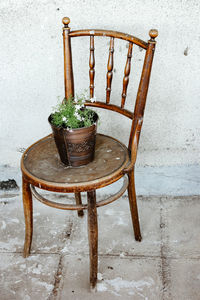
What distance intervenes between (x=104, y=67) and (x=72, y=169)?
29.5 inches

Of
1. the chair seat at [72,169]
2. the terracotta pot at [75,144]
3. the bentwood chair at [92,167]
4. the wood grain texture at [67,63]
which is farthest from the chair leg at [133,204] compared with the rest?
the wood grain texture at [67,63]

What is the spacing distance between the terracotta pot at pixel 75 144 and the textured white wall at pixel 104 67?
60cm

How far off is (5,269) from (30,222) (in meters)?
0.31

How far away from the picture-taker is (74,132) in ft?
4.66

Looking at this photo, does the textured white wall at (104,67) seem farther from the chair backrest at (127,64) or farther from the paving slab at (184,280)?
the paving slab at (184,280)

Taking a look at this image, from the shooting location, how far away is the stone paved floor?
5.47ft

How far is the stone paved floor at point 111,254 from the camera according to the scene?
1.67 metres

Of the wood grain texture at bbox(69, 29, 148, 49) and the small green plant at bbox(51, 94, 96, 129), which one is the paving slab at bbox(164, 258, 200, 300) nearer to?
the small green plant at bbox(51, 94, 96, 129)

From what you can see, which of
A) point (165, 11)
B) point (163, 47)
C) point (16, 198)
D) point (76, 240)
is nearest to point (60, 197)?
point (16, 198)

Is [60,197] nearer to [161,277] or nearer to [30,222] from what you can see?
[30,222]

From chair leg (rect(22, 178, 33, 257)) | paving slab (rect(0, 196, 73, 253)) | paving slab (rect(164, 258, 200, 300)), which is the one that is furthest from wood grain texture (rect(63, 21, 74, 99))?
paving slab (rect(164, 258, 200, 300))

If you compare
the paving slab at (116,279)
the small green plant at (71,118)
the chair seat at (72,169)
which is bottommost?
the paving slab at (116,279)

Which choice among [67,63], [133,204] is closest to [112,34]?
[67,63]

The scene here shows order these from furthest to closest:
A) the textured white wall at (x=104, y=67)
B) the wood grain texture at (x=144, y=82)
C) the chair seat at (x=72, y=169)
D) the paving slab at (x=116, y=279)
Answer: the textured white wall at (x=104, y=67) < the paving slab at (x=116, y=279) < the wood grain texture at (x=144, y=82) < the chair seat at (x=72, y=169)
